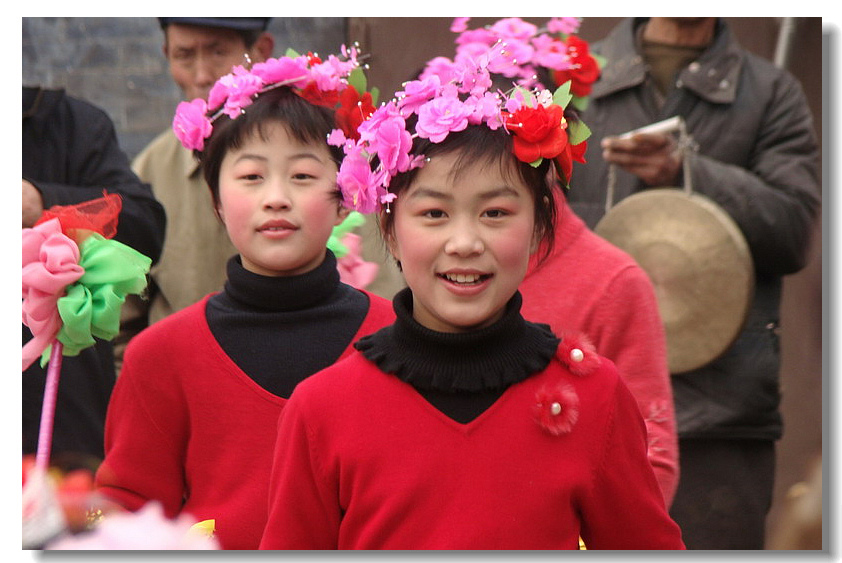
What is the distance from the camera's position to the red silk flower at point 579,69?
266 cm

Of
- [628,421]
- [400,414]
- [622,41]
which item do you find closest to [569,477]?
[628,421]

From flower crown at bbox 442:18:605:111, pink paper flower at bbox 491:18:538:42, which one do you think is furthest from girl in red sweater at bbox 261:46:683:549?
pink paper flower at bbox 491:18:538:42

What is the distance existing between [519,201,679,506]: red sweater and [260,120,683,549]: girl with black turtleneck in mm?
485

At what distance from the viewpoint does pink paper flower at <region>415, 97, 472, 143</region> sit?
1.68 meters

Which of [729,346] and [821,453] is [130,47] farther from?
[821,453]

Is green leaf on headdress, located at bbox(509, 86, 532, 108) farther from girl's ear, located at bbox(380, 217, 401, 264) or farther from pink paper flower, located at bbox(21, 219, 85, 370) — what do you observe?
pink paper flower, located at bbox(21, 219, 85, 370)

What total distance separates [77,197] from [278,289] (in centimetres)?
64

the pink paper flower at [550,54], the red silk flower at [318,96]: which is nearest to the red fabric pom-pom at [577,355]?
the red silk flower at [318,96]

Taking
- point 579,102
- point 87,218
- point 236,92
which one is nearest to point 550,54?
point 579,102

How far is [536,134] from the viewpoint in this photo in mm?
1685

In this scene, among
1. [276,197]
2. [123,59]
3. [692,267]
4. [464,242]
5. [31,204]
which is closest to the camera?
[464,242]

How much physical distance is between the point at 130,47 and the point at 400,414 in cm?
180

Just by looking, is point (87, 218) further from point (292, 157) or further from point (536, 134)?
point (536, 134)

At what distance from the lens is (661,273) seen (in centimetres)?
282
